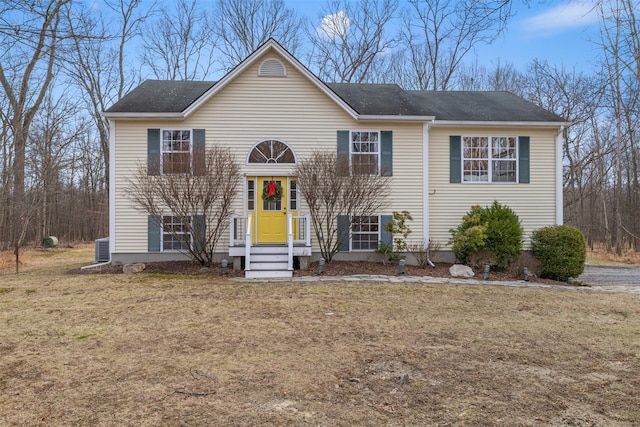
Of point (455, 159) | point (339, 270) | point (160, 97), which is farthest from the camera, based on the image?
point (160, 97)

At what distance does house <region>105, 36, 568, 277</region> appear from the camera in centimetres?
1155

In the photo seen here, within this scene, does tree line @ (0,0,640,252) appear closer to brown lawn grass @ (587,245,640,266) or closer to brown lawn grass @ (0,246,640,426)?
brown lawn grass @ (587,245,640,266)

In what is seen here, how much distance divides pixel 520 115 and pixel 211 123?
31.5ft

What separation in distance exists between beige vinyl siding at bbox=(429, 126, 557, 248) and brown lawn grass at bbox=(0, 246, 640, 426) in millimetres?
4943

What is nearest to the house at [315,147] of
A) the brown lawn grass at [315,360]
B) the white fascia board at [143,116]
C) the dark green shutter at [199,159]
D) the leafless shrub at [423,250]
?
the white fascia board at [143,116]

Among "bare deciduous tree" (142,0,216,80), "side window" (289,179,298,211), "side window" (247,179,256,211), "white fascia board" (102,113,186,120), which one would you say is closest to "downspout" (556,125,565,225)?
"side window" (289,179,298,211)

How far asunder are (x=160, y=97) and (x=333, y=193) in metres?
6.54

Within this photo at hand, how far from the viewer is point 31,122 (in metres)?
19.6

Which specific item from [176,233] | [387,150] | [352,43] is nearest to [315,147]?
[387,150]

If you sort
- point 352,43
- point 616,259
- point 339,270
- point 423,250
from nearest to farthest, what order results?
point 339,270 < point 423,250 < point 616,259 < point 352,43

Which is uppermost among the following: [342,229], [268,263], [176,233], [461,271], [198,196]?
[198,196]

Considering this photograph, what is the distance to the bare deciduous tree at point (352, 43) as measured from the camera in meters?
23.5

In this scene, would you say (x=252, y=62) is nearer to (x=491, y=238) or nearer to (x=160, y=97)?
(x=160, y=97)

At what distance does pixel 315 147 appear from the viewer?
11867 mm
